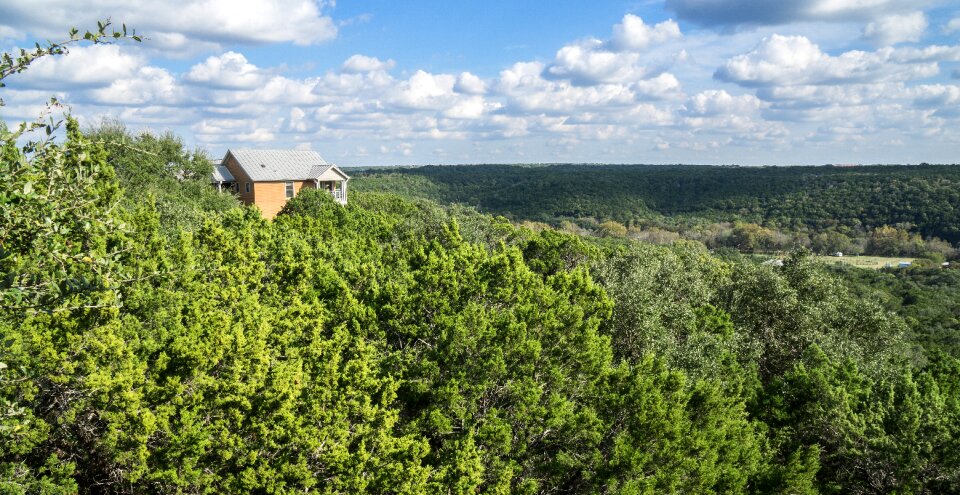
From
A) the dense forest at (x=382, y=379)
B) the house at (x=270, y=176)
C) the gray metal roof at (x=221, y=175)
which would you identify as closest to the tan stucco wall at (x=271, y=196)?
the house at (x=270, y=176)

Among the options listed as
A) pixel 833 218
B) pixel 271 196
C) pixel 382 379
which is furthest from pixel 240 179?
pixel 833 218

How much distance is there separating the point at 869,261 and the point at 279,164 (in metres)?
119

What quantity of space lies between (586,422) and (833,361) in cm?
1826

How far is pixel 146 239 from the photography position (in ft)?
80.4

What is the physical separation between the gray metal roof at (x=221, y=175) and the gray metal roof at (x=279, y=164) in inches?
90.5

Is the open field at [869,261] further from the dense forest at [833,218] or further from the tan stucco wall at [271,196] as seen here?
the tan stucco wall at [271,196]

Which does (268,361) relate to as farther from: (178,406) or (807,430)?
(807,430)

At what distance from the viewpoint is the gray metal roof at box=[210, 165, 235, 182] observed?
207 feet

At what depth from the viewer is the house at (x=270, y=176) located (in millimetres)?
62656

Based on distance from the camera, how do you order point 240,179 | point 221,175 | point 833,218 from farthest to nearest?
point 833,218, point 221,175, point 240,179

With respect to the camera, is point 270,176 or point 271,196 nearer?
point 270,176

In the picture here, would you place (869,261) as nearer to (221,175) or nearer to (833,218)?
(833,218)

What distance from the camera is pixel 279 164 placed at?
216 feet

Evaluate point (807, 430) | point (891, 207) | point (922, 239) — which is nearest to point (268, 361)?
point (807, 430)
